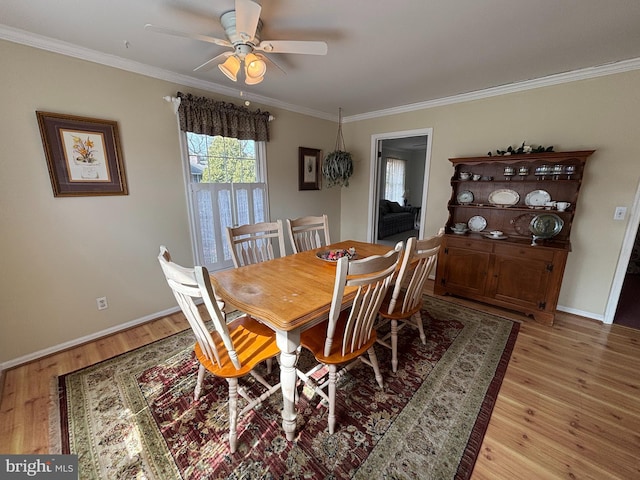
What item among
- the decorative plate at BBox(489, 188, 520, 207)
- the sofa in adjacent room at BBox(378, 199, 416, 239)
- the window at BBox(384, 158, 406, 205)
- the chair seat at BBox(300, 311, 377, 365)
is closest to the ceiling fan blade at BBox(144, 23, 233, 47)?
the chair seat at BBox(300, 311, 377, 365)

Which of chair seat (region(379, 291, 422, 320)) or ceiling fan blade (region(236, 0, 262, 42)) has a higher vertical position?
ceiling fan blade (region(236, 0, 262, 42))

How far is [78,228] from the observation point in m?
2.13

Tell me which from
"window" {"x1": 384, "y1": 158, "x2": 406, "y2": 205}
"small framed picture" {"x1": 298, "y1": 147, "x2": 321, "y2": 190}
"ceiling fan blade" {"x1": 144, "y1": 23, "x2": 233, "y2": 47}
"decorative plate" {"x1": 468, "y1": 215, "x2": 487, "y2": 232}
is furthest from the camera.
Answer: "window" {"x1": 384, "y1": 158, "x2": 406, "y2": 205}

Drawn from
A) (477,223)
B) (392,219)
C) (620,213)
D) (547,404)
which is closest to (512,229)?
(477,223)

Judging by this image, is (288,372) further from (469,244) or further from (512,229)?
(512,229)

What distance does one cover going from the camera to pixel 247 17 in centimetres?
133

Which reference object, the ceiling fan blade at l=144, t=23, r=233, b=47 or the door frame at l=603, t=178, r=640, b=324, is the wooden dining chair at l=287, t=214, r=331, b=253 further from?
the door frame at l=603, t=178, r=640, b=324

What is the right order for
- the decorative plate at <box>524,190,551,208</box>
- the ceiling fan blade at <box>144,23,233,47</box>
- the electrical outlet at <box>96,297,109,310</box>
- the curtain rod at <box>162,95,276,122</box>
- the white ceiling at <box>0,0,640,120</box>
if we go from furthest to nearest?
the decorative plate at <box>524,190,551,208</box> < the curtain rod at <box>162,95,276,122</box> < the electrical outlet at <box>96,297,109,310</box> < the white ceiling at <box>0,0,640,120</box> < the ceiling fan blade at <box>144,23,233,47</box>

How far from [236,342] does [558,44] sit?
2.97 m

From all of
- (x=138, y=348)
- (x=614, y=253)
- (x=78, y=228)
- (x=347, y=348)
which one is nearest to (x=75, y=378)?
(x=138, y=348)

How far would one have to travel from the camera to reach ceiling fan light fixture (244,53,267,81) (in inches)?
64.2

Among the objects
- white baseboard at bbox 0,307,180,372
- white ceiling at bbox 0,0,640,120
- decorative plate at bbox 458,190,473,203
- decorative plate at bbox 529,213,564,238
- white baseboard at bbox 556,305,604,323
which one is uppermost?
white ceiling at bbox 0,0,640,120

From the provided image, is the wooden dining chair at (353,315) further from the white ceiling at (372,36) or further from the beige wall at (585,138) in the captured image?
the beige wall at (585,138)

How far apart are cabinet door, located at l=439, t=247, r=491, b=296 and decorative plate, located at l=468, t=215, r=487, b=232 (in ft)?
1.41
